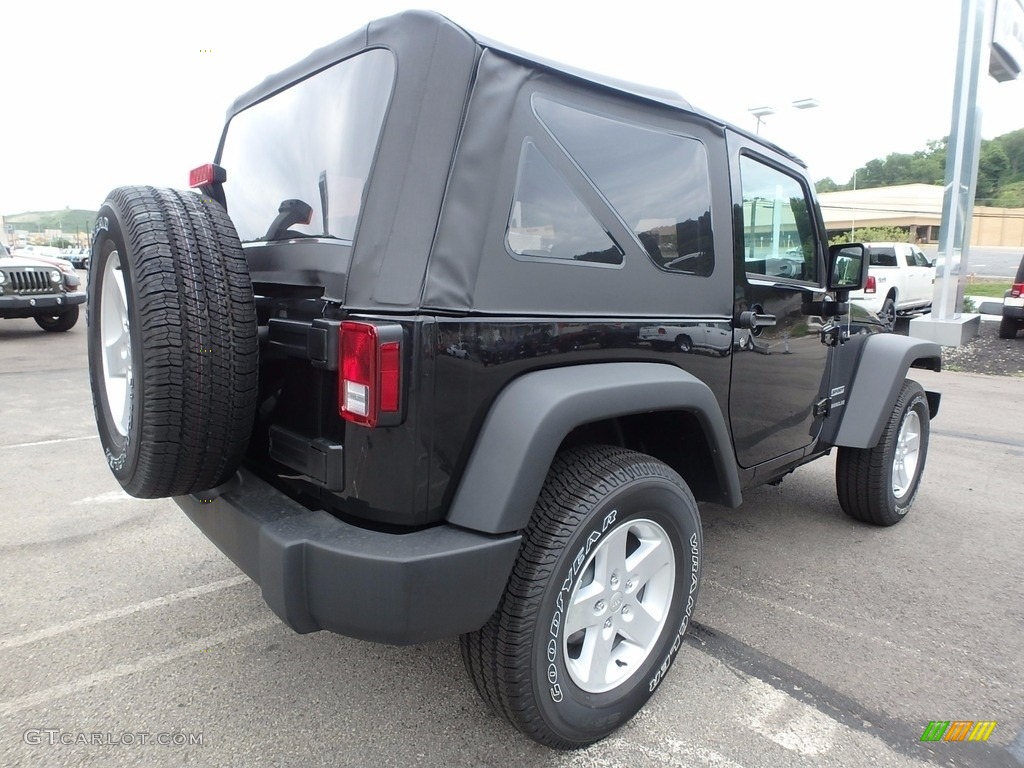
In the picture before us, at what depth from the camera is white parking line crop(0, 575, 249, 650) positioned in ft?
8.36

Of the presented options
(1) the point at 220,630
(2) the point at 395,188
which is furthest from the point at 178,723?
(2) the point at 395,188

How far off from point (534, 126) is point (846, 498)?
9.53 feet

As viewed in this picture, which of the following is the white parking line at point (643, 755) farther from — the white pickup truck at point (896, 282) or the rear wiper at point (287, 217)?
the white pickup truck at point (896, 282)

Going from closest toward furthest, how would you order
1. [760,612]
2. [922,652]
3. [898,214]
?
[922,652] → [760,612] → [898,214]

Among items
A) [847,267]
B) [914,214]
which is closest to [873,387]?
[847,267]

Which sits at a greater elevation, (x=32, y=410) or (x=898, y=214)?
(x=898, y=214)

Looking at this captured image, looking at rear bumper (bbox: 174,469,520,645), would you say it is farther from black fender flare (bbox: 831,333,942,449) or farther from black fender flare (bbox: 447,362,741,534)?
black fender flare (bbox: 831,333,942,449)

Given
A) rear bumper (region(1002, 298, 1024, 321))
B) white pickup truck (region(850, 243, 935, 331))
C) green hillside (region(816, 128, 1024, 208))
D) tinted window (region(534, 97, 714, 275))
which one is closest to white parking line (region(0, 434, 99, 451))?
tinted window (region(534, 97, 714, 275))

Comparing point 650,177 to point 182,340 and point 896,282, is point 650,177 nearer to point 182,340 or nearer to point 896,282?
point 182,340

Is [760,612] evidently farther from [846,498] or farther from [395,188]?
[395,188]

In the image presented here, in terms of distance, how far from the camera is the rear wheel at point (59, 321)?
1155cm

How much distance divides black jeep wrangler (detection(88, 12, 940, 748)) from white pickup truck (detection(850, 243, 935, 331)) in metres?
12.5

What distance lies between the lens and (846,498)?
3.77 metres

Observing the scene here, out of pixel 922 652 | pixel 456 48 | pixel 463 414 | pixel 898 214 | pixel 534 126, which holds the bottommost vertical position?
pixel 922 652
